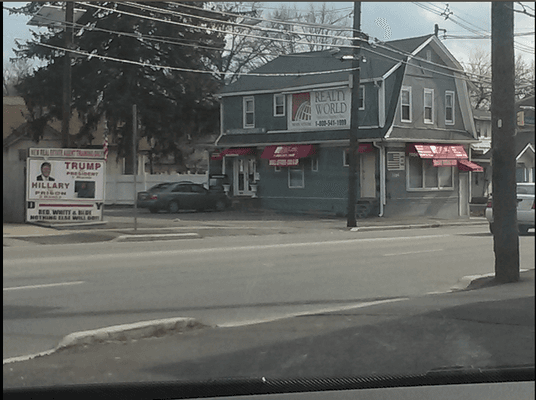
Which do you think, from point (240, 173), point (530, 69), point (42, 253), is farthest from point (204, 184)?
point (530, 69)

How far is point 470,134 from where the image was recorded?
111 inches

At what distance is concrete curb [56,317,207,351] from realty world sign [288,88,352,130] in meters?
0.92

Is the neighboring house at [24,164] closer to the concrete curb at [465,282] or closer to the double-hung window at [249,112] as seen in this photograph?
the double-hung window at [249,112]

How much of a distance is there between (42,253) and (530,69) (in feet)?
6.83

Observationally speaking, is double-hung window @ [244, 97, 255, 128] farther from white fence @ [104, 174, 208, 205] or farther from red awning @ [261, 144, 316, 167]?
white fence @ [104, 174, 208, 205]

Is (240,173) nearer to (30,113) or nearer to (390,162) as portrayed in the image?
(390,162)

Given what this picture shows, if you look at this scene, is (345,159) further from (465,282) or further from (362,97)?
(465,282)

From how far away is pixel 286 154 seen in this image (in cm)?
284

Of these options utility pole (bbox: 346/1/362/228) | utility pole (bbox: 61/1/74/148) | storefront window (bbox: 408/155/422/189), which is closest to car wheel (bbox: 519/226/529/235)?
storefront window (bbox: 408/155/422/189)

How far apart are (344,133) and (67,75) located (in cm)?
112

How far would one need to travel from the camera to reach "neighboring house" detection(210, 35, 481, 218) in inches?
109

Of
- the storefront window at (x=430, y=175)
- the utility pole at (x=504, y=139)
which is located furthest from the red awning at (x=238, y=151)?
the utility pole at (x=504, y=139)

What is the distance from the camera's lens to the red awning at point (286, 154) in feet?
9.25

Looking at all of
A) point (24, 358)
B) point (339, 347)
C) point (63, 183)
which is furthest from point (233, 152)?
point (24, 358)
